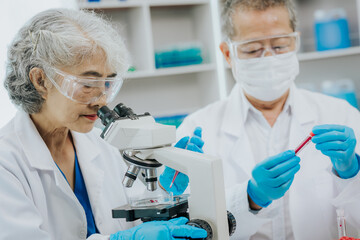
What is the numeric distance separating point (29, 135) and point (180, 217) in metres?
0.66

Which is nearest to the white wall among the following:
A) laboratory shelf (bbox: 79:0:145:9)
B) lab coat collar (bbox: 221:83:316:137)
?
laboratory shelf (bbox: 79:0:145:9)

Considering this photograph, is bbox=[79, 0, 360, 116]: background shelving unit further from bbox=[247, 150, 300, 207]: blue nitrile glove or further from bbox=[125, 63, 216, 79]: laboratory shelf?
bbox=[247, 150, 300, 207]: blue nitrile glove

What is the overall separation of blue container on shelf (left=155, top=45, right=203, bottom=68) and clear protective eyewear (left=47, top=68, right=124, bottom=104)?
1.67 metres

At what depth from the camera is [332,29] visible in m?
3.06

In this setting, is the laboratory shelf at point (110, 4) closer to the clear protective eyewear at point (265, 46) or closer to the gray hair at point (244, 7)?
the gray hair at point (244, 7)

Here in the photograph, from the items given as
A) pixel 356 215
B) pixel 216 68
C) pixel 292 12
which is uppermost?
pixel 292 12

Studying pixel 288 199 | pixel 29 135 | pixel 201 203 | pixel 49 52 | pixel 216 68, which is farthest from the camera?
pixel 216 68

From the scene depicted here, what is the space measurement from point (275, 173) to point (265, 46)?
0.66 m

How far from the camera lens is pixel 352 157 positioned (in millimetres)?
1533

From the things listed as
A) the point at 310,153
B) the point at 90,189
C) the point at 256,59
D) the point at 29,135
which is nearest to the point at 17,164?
the point at 29,135

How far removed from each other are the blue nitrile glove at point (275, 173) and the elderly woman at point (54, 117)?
0.54 m

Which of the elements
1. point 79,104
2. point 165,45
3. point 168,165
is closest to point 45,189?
point 79,104

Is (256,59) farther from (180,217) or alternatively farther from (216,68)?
(216,68)

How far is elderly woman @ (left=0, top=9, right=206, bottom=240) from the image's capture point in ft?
4.35
